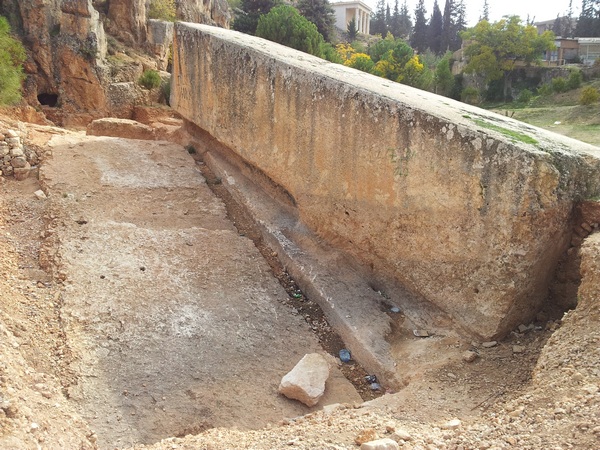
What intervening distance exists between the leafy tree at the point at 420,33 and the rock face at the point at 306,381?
144 ft

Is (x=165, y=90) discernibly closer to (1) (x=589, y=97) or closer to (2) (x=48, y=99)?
(2) (x=48, y=99)

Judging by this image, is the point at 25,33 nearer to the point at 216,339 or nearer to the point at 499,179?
the point at 216,339

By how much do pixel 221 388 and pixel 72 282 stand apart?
6.14 feet

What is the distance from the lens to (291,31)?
18.7 m

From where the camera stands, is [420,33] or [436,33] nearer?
[436,33]

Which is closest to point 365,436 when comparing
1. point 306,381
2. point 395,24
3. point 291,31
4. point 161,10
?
point 306,381

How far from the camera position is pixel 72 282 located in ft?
17.0

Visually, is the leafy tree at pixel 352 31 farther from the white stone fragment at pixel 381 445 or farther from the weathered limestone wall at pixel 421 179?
the white stone fragment at pixel 381 445

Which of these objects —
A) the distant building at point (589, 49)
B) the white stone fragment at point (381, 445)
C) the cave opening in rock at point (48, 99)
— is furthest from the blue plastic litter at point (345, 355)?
the distant building at point (589, 49)

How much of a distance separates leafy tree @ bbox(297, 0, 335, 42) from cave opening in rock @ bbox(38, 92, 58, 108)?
1706cm

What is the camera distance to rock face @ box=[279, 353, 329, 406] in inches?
169

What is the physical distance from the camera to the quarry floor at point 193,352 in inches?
125

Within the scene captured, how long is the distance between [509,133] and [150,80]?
11561 millimetres

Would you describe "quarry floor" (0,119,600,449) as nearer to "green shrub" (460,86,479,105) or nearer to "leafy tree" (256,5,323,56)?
"leafy tree" (256,5,323,56)
